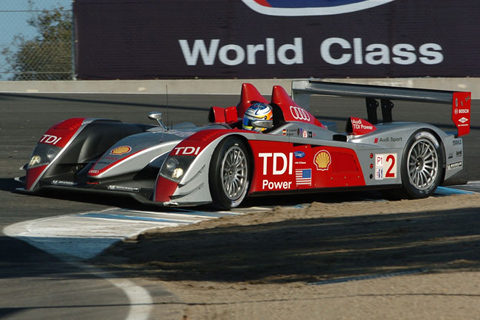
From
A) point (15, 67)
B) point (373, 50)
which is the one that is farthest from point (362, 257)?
point (15, 67)

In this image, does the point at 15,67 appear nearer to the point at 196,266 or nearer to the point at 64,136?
the point at 64,136

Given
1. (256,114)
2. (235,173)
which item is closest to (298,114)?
(256,114)

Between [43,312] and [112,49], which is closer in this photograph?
[43,312]

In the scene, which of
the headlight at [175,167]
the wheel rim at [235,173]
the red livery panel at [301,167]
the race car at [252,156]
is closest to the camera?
the headlight at [175,167]

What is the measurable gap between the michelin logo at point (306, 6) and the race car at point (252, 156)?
9056 mm

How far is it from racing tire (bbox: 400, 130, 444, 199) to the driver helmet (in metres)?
1.73

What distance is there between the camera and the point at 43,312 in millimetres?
4551

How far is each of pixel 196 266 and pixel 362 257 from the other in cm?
116

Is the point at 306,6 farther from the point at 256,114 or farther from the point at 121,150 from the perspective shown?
the point at 121,150

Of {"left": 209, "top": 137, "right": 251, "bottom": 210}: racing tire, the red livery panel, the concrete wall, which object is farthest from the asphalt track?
the red livery panel

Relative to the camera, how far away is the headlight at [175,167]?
26.0ft

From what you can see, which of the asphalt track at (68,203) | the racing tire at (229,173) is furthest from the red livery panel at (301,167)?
the asphalt track at (68,203)

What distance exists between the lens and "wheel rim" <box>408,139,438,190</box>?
974 cm

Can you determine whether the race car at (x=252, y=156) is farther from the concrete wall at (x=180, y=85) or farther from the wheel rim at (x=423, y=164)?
the concrete wall at (x=180, y=85)
